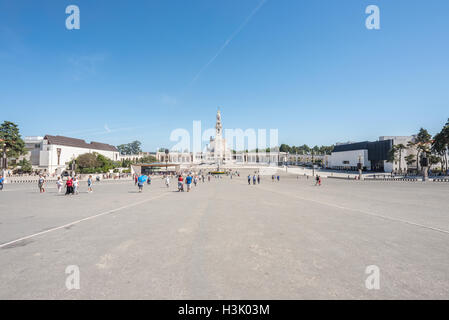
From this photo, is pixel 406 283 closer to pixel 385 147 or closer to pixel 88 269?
pixel 88 269

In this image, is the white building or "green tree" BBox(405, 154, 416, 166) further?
the white building

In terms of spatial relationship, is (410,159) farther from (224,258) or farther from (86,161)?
(86,161)

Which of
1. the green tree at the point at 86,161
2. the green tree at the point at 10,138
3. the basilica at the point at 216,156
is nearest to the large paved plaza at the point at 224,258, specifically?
the green tree at the point at 10,138

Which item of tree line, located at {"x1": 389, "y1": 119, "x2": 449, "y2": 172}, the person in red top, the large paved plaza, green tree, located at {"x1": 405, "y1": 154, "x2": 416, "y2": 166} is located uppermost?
tree line, located at {"x1": 389, "y1": 119, "x2": 449, "y2": 172}

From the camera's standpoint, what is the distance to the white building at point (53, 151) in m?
89.3

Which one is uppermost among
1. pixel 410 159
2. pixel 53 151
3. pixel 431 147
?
pixel 53 151

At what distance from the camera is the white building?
3516 inches

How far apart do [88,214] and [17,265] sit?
578 cm

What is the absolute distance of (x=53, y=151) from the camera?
9056cm

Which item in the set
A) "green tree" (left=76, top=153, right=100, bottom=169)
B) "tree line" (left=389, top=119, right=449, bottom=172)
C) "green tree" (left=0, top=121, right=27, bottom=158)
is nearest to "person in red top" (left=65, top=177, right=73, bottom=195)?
"green tree" (left=0, top=121, right=27, bottom=158)

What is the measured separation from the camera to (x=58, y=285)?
147 inches

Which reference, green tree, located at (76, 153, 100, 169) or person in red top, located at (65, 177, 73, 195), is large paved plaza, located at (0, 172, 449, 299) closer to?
person in red top, located at (65, 177, 73, 195)

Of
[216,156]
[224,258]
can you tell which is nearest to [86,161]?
[216,156]
